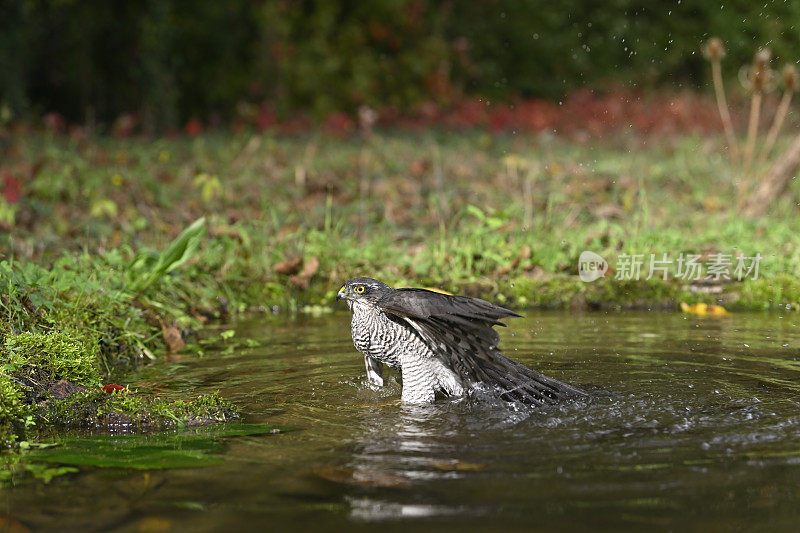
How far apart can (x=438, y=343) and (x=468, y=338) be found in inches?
5.7

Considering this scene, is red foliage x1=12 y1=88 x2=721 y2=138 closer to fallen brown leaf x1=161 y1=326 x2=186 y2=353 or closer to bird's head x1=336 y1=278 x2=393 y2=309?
fallen brown leaf x1=161 y1=326 x2=186 y2=353

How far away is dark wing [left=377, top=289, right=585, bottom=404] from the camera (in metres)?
3.96

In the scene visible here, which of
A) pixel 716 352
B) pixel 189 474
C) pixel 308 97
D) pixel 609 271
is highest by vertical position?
pixel 308 97

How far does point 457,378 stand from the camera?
421 centimetres

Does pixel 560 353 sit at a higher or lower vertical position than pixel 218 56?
lower

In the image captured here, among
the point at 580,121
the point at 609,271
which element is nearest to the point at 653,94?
the point at 580,121

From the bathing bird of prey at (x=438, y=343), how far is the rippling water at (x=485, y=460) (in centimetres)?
13

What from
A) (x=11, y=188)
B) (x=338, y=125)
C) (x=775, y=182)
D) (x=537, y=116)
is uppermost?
(x=537, y=116)

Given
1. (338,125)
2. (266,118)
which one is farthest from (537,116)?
(266,118)

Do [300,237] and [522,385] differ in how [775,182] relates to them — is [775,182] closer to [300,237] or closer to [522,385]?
[300,237]

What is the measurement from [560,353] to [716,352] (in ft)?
2.85

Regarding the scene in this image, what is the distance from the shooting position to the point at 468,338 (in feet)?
13.4

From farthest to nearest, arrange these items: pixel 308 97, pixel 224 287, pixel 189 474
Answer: pixel 308 97
pixel 224 287
pixel 189 474

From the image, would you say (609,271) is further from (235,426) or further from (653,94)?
(653,94)
